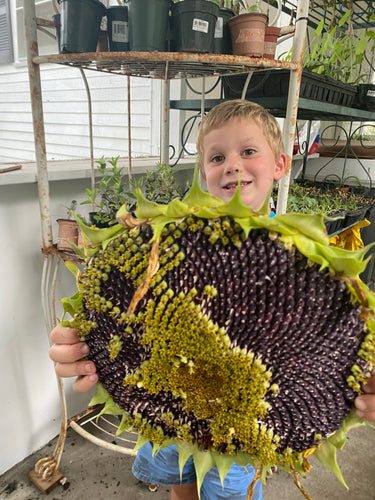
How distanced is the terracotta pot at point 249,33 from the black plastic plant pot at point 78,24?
0.34m

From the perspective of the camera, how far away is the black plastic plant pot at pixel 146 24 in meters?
0.82

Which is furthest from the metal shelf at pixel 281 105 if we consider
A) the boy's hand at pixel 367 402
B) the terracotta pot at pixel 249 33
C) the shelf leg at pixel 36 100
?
the boy's hand at pixel 367 402

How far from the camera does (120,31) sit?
2.94ft

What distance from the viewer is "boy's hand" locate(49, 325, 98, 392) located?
0.39 meters

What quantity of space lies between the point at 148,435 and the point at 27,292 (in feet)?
3.11

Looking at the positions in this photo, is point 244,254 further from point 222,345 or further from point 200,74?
point 200,74

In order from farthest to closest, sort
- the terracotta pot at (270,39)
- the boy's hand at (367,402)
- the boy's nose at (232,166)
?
the terracotta pot at (270,39), the boy's nose at (232,166), the boy's hand at (367,402)

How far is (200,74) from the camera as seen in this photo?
122cm

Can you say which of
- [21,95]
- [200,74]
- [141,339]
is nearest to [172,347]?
[141,339]

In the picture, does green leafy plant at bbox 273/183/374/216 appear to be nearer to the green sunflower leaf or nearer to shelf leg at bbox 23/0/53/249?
shelf leg at bbox 23/0/53/249

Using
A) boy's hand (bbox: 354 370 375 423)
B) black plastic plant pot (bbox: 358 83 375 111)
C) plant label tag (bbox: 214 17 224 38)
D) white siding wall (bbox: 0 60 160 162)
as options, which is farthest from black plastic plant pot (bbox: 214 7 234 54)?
black plastic plant pot (bbox: 358 83 375 111)

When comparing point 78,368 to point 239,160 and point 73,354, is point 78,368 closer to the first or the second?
point 73,354

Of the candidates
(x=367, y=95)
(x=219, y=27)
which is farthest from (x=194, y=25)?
(x=367, y=95)

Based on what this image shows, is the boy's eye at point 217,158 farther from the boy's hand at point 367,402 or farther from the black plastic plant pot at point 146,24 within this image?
the boy's hand at point 367,402
